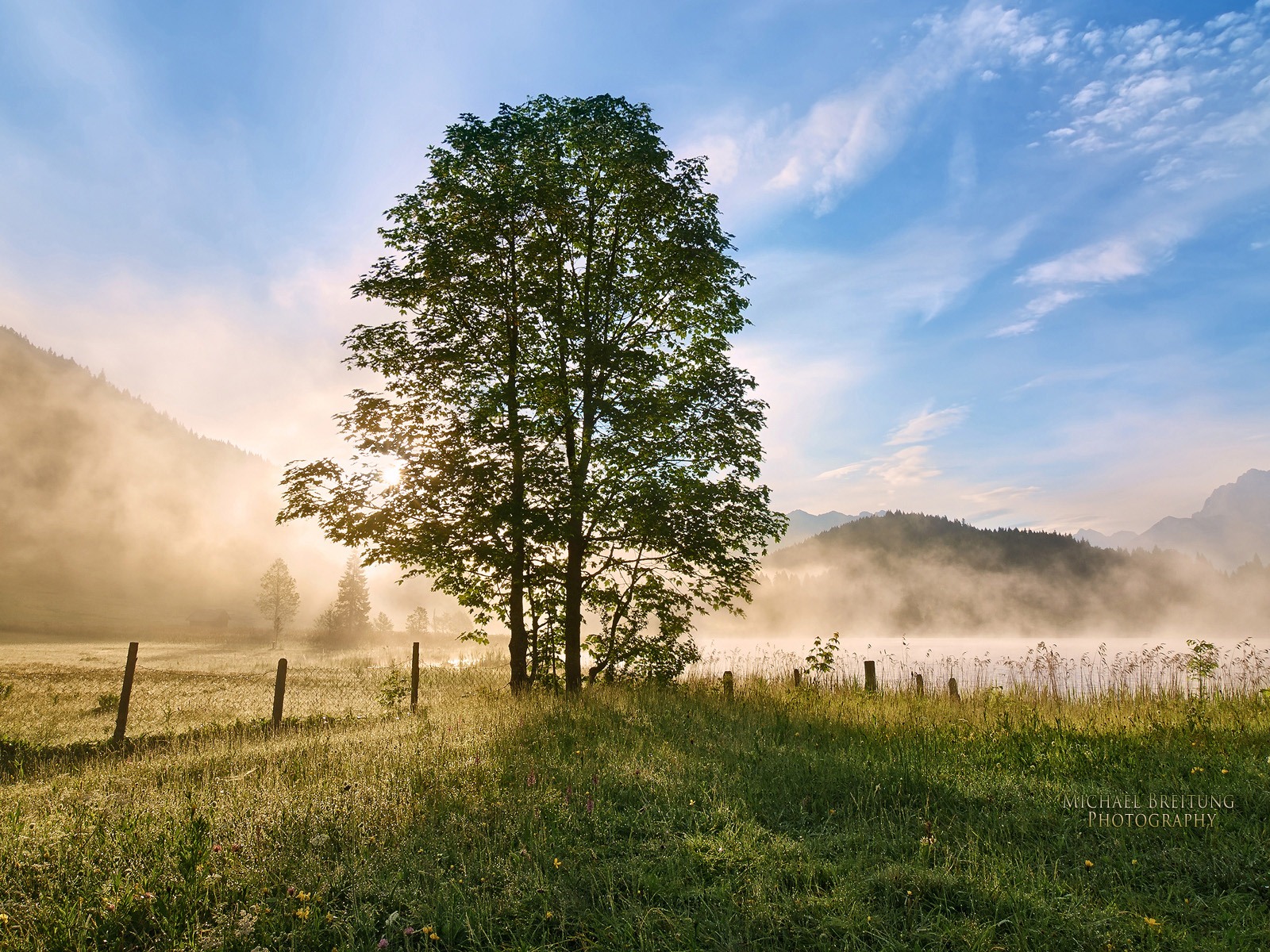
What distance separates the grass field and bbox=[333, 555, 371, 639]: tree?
268 feet

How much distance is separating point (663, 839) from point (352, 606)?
9275cm

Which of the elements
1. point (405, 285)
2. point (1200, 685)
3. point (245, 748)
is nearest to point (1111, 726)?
point (1200, 685)

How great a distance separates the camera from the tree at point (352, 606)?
85375 mm

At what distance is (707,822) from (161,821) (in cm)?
547

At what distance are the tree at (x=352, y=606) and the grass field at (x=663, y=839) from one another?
81.7 m

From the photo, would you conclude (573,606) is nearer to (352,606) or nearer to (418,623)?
(352,606)

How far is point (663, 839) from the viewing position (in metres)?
5.50

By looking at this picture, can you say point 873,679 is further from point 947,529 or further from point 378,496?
point 947,529

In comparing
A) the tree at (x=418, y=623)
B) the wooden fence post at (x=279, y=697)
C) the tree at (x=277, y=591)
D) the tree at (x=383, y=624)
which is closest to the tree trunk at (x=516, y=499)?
the wooden fence post at (x=279, y=697)

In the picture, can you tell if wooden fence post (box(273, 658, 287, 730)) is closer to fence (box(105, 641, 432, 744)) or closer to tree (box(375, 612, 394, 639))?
fence (box(105, 641, 432, 744))

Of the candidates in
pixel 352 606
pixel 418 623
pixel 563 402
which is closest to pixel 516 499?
pixel 563 402

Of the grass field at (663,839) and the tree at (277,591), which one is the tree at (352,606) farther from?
the grass field at (663,839)

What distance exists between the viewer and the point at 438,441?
16.1 m

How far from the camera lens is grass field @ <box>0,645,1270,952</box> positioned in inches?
166
